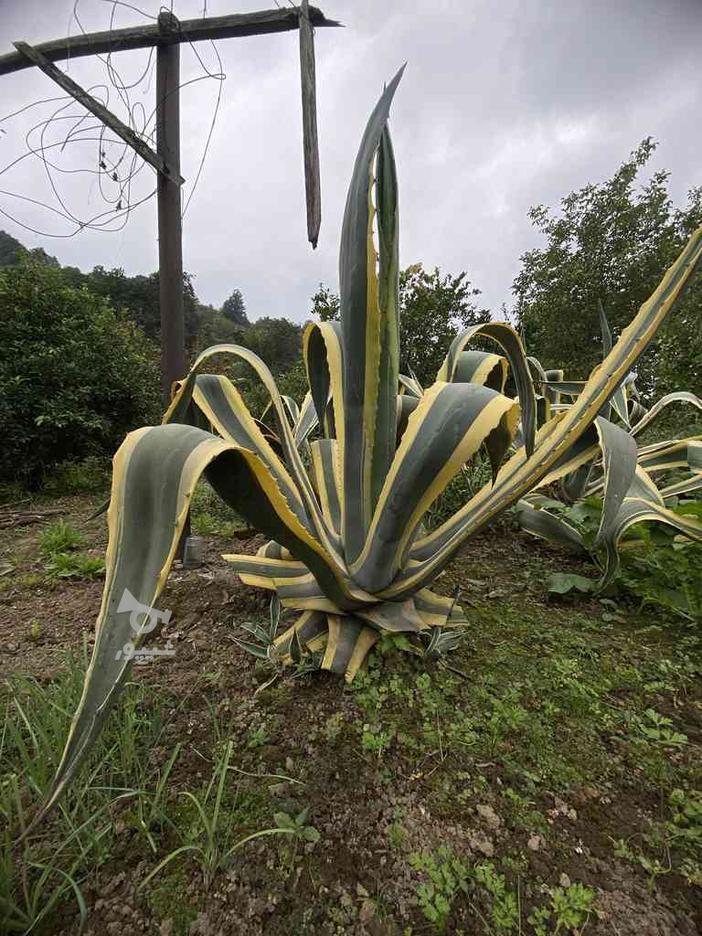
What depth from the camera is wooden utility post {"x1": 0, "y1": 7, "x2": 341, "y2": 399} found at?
40.7 inches

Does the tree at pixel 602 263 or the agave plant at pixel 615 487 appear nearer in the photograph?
the agave plant at pixel 615 487

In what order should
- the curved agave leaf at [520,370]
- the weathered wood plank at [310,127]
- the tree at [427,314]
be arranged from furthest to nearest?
the tree at [427,314] < the weathered wood plank at [310,127] < the curved agave leaf at [520,370]

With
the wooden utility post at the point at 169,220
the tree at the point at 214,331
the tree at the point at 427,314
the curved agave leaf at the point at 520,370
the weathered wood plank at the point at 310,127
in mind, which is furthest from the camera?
the tree at the point at 214,331

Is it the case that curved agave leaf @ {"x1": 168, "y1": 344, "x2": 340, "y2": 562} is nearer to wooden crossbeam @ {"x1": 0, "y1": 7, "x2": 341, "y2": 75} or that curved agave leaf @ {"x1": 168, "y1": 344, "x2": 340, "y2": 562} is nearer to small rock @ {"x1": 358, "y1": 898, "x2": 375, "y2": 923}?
small rock @ {"x1": 358, "y1": 898, "x2": 375, "y2": 923}

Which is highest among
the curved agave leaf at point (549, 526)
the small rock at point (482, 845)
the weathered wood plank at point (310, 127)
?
the weathered wood plank at point (310, 127)

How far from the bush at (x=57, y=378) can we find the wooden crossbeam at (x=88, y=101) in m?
1.73

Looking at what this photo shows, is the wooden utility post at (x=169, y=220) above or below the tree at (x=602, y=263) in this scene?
below

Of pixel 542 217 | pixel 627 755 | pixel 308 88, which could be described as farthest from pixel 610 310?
pixel 627 755

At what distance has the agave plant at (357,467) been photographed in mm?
369

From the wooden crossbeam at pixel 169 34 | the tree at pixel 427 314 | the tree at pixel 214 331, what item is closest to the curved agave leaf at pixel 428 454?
the wooden crossbeam at pixel 169 34

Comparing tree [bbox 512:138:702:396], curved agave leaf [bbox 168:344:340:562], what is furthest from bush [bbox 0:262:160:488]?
tree [bbox 512:138:702:396]

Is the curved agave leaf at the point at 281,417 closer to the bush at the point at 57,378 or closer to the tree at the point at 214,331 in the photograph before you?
the bush at the point at 57,378

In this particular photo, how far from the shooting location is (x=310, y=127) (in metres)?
1.03

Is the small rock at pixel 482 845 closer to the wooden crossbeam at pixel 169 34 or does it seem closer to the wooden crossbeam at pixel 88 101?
the wooden crossbeam at pixel 88 101
